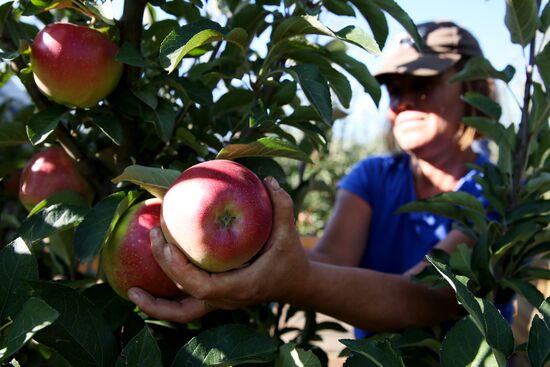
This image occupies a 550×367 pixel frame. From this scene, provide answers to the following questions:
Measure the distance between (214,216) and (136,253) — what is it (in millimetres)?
136

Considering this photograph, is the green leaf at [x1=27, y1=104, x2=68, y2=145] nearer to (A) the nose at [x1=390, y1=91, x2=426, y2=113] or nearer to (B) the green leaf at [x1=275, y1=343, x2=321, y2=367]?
(B) the green leaf at [x1=275, y1=343, x2=321, y2=367]

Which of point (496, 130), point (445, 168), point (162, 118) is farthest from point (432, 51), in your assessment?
point (162, 118)

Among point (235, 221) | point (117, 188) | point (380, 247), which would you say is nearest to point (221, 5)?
point (117, 188)

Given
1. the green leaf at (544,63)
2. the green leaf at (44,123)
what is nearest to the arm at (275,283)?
the green leaf at (44,123)

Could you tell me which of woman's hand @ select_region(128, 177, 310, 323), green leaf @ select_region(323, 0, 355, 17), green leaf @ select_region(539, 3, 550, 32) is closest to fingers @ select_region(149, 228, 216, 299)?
woman's hand @ select_region(128, 177, 310, 323)

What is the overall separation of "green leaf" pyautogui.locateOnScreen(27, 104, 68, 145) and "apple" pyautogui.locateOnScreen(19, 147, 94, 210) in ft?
0.32

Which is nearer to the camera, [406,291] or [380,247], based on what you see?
[406,291]

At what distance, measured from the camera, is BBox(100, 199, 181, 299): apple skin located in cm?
76

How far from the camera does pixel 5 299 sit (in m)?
0.62

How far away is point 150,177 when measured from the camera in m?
0.72

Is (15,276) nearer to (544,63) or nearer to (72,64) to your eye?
(72,64)

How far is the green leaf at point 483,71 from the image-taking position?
1036 millimetres

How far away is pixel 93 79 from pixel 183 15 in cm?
24

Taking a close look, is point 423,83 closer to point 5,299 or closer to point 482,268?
point 482,268
